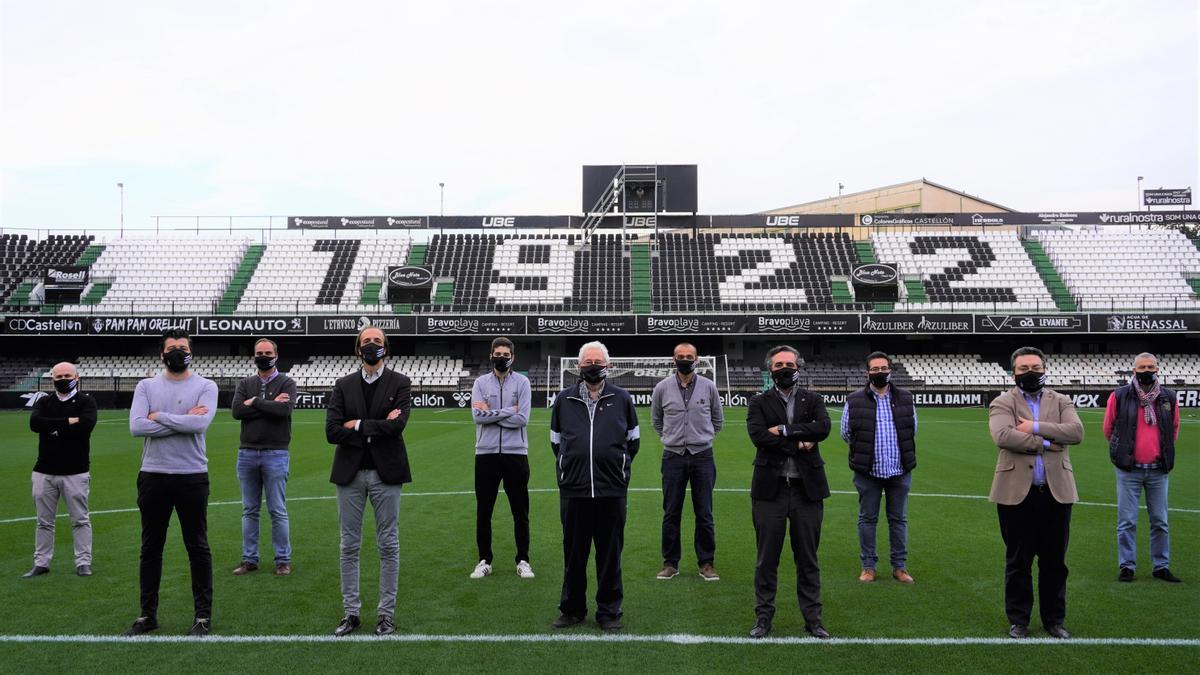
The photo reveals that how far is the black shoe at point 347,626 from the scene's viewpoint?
6.38m

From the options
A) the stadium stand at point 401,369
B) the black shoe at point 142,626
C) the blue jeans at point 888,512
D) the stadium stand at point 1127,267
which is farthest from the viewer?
the stadium stand at point 1127,267

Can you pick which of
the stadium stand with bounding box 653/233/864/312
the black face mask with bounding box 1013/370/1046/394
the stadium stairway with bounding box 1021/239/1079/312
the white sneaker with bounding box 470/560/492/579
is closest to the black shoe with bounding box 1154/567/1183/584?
the black face mask with bounding box 1013/370/1046/394

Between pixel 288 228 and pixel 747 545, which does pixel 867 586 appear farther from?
pixel 288 228

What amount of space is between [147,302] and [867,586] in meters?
45.1

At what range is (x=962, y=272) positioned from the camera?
47.8 m

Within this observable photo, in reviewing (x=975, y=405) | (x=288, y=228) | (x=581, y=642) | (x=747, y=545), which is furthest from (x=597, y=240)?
(x=581, y=642)

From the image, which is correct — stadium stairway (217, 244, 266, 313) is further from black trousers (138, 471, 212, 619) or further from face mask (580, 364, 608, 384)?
face mask (580, 364, 608, 384)

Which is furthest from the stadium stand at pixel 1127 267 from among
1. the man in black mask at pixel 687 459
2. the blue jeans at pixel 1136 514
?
the man in black mask at pixel 687 459

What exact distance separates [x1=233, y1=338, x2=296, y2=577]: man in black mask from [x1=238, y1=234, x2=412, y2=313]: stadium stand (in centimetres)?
3658

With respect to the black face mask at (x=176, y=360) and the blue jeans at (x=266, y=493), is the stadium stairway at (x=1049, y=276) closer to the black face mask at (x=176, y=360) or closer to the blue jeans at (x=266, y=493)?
the blue jeans at (x=266, y=493)

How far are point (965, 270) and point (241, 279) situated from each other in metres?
39.4

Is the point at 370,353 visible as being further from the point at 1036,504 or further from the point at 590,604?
the point at 1036,504

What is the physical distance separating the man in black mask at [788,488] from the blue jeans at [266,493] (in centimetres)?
462

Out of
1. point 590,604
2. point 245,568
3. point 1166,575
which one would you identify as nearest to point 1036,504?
point 1166,575
